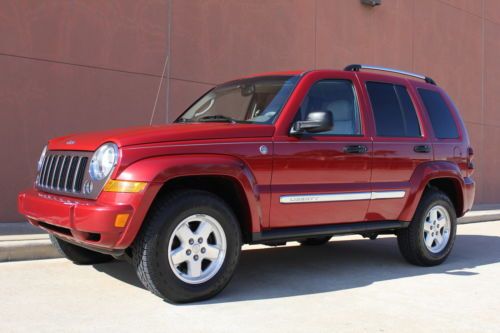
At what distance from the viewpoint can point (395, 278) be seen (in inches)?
222

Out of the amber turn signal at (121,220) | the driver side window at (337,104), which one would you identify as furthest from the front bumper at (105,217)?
the driver side window at (337,104)

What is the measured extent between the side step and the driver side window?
88 cm

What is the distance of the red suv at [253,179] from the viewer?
413cm

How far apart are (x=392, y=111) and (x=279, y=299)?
97.1 inches

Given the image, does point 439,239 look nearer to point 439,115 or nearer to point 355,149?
point 439,115

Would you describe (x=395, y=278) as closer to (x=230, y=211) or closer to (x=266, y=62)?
(x=230, y=211)

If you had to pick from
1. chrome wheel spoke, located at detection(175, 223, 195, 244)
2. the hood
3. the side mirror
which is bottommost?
chrome wheel spoke, located at detection(175, 223, 195, 244)

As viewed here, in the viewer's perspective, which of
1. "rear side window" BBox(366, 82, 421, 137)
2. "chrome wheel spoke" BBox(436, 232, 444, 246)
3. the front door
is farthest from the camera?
"chrome wheel spoke" BBox(436, 232, 444, 246)

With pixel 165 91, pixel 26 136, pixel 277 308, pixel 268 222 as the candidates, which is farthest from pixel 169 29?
pixel 277 308

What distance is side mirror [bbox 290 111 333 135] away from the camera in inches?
185

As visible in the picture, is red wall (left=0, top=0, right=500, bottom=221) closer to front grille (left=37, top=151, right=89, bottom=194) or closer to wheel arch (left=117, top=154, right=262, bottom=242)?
front grille (left=37, top=151, right=89, bottom=194)

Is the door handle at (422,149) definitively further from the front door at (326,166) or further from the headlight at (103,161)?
the headlight at (103,161)

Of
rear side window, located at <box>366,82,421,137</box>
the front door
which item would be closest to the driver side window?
the front door

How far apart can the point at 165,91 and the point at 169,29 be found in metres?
0.99
